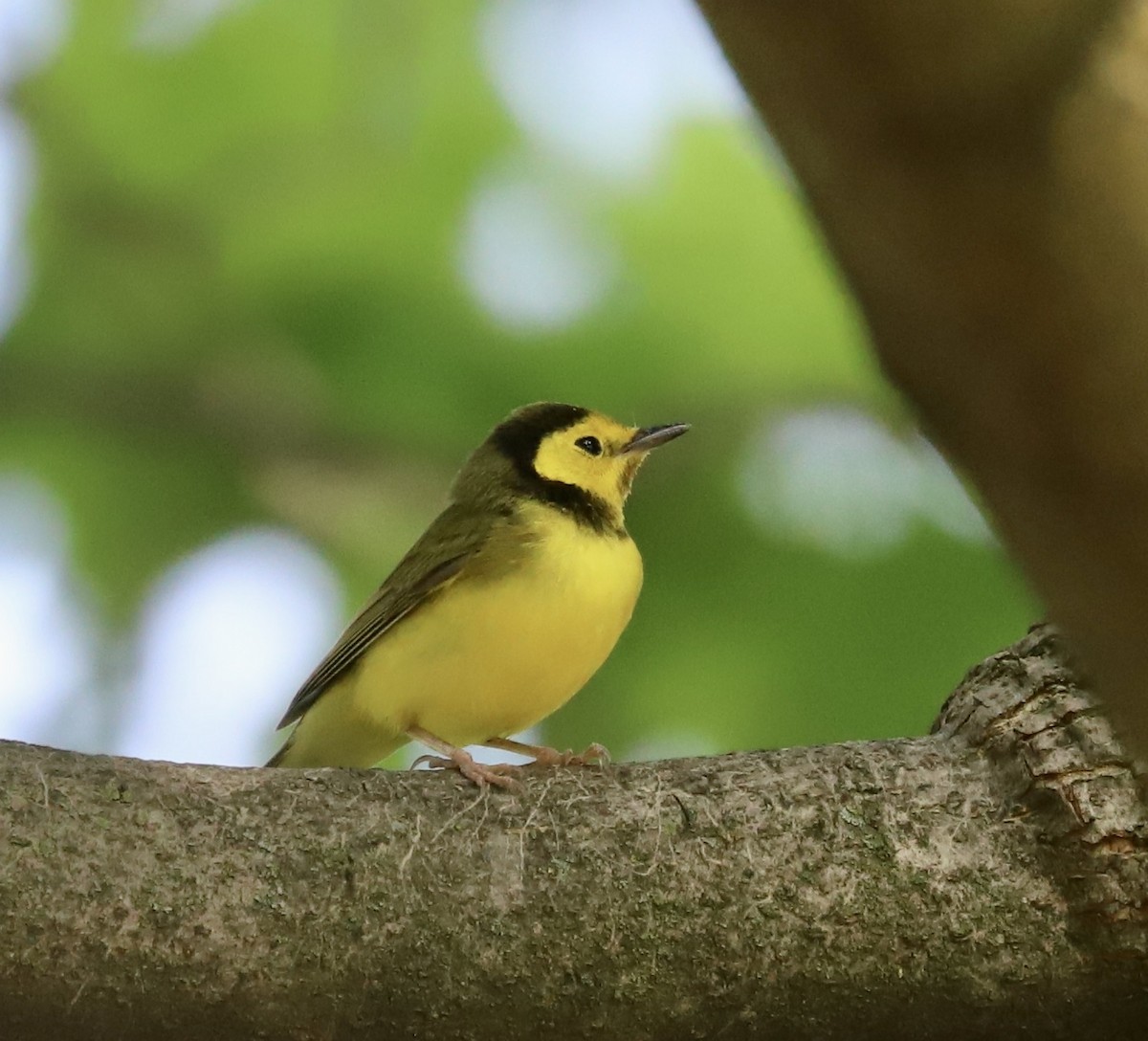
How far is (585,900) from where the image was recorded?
193 cm

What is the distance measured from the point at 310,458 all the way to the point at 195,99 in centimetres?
80

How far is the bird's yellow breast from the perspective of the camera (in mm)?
2875

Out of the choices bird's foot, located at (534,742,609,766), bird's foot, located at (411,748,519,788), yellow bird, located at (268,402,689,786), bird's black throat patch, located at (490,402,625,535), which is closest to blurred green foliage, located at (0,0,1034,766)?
bird's black throat patch, located at (490,402,625,535)

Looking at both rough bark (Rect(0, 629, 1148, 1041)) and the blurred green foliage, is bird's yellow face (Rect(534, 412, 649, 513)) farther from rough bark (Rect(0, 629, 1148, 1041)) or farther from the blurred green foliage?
rough bark (Rect(0, 629, 1148, 1041))

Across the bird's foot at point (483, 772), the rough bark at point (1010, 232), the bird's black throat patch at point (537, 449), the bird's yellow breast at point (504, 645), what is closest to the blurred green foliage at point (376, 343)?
the bird's black throat patch at point (537, 449)

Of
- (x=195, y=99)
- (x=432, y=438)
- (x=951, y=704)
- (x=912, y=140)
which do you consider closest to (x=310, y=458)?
(x=432, y=438)

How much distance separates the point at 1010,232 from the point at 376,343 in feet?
9.37

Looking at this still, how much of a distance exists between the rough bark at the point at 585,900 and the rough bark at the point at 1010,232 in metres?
1.54

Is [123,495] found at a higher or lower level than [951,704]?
higher

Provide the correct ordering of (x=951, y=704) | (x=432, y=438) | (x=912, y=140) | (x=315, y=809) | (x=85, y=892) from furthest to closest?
(x=432, y=438) → (x=951, y=704) → (x=315, y=809) → (x=85, y=892) → (x=912, y=140)

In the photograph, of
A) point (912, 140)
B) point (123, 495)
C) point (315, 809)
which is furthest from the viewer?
point (123, 495)

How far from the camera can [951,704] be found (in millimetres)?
2291

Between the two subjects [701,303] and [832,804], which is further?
[701,303]

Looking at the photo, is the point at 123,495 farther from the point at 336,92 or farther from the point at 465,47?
the point at 465,47
